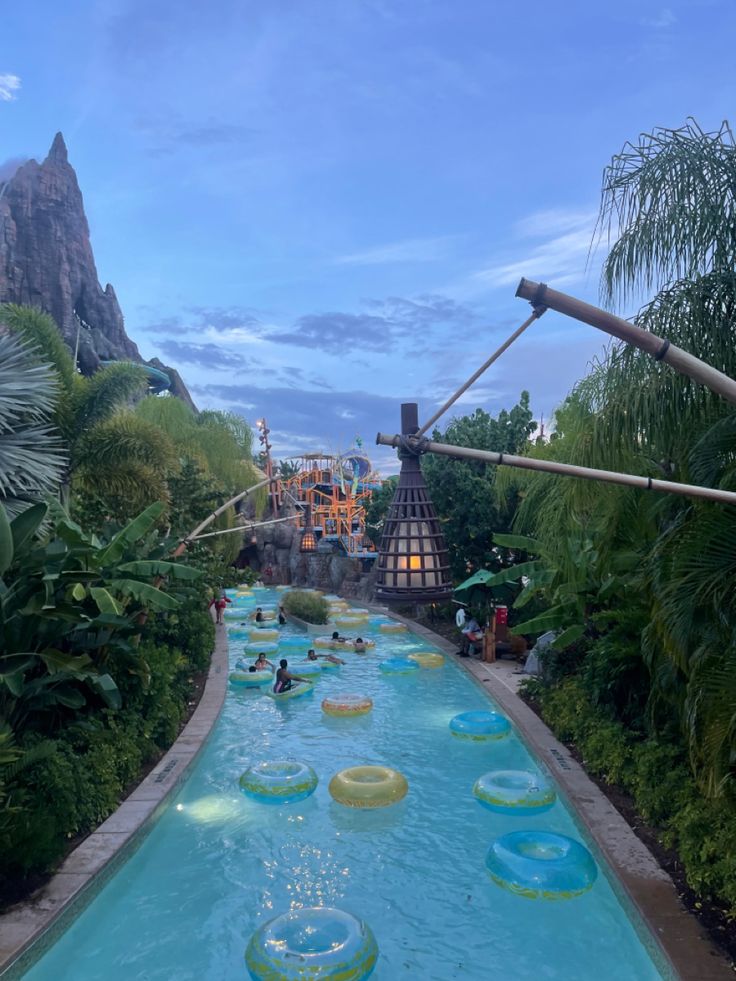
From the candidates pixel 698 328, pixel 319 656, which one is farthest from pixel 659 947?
pixel 319 656

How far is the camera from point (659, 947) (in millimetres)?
6172

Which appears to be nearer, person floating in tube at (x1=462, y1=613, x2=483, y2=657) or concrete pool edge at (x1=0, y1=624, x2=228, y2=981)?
concrete pool edge at (x1=0, y1=624, x2=228, y2=981)

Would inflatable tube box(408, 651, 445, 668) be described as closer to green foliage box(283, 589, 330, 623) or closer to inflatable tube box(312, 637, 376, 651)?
inflatable tube box(312, 637, 376, 651)

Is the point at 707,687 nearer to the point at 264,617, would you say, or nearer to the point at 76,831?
the point at 76,831

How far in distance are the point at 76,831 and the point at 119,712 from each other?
2.56 m

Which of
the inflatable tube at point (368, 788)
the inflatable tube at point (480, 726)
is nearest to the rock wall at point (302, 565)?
the inflatable tube at point (480, 726)

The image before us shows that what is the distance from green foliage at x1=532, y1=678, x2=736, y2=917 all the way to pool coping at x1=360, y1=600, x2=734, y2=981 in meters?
0.26

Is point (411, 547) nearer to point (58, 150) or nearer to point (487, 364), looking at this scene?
point (487, 364)

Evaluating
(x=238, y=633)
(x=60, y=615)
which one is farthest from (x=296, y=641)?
(x=60, y=615)

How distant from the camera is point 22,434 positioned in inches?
463

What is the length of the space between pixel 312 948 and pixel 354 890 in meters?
1.86

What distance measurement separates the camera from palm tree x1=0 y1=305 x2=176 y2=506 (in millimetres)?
14836

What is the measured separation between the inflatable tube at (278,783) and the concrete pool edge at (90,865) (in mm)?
1078

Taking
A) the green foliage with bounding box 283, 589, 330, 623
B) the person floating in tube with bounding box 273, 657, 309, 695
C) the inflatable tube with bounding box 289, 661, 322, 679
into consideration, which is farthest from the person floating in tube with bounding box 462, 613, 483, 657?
the green foliage with bounding box 283, 589, 330, 623
